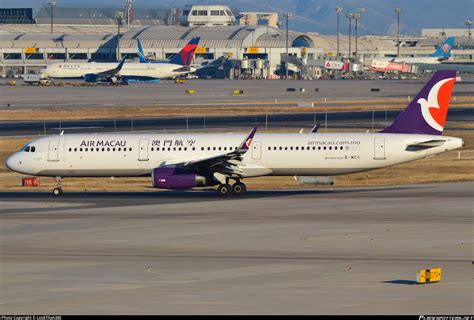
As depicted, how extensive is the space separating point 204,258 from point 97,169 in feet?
75.0

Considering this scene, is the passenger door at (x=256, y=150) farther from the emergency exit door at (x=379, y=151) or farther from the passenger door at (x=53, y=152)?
the passenger door at (x=53, y=152)

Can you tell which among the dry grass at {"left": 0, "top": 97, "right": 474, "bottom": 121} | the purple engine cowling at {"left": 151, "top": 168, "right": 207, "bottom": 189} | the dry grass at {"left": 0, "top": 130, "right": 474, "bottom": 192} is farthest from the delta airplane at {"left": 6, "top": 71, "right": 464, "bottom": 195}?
the dry grass at {"left": 0, "top": 97, "right": 474, "bottom": 121}

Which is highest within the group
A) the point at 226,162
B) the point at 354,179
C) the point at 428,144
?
the point at 428,144

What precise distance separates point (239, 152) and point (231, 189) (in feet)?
10.4

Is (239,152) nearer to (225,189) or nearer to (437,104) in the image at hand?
(225,189)

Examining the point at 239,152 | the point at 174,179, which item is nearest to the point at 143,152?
the point at 174,179

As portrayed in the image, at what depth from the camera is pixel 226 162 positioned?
5762cm

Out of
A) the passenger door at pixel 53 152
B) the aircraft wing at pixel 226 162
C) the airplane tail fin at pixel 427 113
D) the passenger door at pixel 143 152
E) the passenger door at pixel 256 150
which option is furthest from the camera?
the passenger door at pixel 53 152

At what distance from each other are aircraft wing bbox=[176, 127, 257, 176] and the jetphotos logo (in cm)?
986

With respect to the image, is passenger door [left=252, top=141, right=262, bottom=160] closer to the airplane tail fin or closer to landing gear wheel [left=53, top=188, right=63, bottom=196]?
the airplane tail fin

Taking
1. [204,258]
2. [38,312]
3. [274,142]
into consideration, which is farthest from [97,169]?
[38,312]

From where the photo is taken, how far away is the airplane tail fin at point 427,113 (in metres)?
58.3

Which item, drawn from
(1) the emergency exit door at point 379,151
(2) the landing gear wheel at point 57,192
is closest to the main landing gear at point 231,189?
(1) the emergency exit door at point 379,151

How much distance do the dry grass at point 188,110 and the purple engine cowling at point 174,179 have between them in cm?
6000
